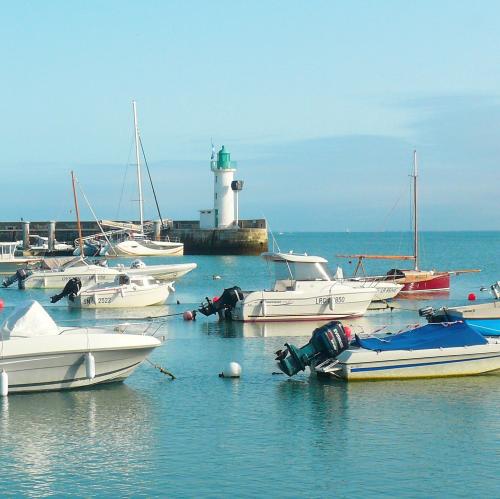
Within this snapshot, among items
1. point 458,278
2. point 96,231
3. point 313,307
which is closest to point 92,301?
point 313,307

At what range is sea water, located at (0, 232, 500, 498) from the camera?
14.6m

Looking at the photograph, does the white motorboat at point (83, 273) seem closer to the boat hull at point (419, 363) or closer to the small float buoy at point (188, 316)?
the small float buoy at point (188, 316)

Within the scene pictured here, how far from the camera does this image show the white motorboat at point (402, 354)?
21156mm

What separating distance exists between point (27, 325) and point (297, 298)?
1530 centimetres

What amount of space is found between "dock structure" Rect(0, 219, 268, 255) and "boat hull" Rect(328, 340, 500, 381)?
223 ft

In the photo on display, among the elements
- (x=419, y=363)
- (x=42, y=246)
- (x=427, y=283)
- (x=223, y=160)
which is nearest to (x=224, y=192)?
(x=223, y=160)

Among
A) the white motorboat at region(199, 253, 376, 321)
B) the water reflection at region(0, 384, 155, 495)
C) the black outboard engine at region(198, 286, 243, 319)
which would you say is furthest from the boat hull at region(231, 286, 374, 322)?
the water reflection at region(0, 384, 155, 495)

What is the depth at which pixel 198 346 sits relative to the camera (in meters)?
28.3

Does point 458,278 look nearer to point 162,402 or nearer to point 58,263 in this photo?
point 58,263

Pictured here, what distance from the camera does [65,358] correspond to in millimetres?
19797

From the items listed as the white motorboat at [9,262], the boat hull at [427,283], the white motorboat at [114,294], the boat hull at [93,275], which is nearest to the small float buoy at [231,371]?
the white motorboat at [114,294]

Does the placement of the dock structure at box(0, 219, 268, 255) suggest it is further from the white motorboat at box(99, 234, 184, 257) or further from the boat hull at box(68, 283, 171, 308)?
the boat hull at box(68, 283, 171, 308)

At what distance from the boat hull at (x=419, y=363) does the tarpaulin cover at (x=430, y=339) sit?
0.14 m

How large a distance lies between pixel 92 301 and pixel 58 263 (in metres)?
15.0
